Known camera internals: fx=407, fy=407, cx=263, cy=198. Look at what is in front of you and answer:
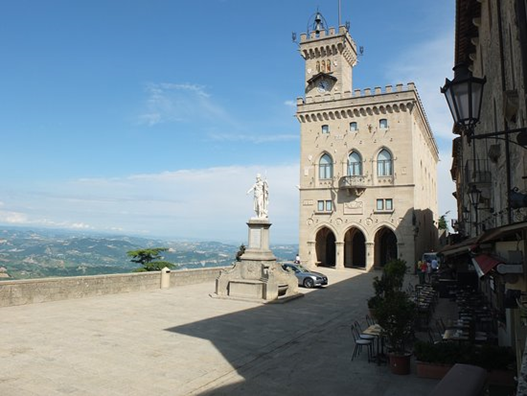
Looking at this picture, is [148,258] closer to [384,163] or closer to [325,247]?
[325,247]

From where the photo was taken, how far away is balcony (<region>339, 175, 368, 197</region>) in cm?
3906

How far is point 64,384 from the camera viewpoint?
23.8 ft

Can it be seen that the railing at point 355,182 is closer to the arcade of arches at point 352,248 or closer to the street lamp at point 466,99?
the arcade of arches at point 352,248

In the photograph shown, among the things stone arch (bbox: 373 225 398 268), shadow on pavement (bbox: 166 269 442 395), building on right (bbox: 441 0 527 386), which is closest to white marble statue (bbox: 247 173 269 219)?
shadow on pavement (bbox: 166 269 442 395)

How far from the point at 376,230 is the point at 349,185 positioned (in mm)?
4993

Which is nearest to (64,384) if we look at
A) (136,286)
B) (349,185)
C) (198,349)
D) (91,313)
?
(198,349)

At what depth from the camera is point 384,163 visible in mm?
39281

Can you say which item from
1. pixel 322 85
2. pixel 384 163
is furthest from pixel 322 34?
pixel 384 163

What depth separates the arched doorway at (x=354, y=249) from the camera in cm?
4359

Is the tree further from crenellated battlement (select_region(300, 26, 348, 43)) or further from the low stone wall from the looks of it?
crenellated battlement (select_region(300, 26, 348, 43))

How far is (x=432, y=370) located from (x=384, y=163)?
32.9 meters

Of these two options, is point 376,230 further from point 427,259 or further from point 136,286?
point 136,286

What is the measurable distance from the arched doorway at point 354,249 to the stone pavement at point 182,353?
2790cm

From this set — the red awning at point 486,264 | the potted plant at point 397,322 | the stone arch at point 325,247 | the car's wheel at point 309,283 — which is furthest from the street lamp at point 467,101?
the stone arch at point 325,247
